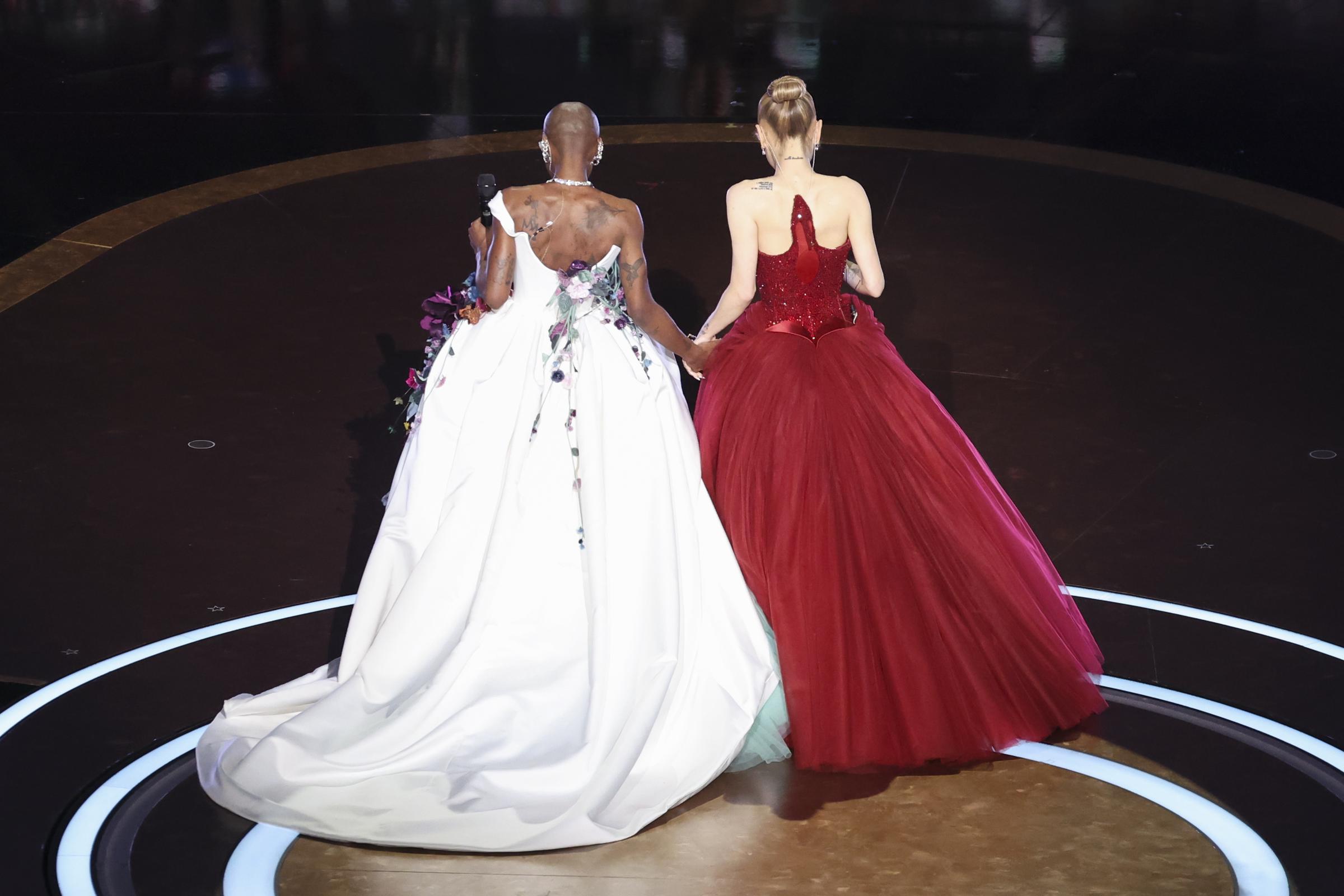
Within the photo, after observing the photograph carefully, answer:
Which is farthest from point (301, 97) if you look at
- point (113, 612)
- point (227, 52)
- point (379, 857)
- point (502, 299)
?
point (379, 857)

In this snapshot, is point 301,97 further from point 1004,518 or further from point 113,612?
point 1004,518

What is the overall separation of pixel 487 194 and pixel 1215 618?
8.51ft

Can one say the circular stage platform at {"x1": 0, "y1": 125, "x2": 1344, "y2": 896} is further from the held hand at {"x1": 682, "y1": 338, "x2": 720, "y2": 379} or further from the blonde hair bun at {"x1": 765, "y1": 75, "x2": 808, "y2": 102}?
the blonde hair bun at {"x1": 765, "y1": 75, "x2": 808, "y2": 102}

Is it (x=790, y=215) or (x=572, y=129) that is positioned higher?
(x=572, y=129)

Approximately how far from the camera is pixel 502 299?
4363 millimetres

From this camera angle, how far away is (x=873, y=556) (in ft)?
14.0

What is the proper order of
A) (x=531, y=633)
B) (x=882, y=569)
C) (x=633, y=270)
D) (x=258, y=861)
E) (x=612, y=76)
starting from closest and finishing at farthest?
(x=258, y=861)
(x=531, y=633)
(x=882, y=569)
(x=633, y=270)
(x=612, y=76)

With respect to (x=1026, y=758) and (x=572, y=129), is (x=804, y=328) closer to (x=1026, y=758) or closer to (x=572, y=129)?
(x=572, y=129)

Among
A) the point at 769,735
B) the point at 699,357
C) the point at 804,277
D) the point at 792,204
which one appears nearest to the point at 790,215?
the point at 792,204

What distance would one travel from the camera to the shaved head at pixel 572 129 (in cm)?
424

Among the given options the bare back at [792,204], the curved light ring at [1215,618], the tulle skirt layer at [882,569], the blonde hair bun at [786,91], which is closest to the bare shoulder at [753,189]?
the bare back at [792,204]

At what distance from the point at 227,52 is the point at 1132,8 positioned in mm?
6557

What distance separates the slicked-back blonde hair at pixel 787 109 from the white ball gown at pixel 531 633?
1.97 feet

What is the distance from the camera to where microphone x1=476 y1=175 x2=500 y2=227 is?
4.19 m
